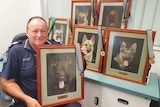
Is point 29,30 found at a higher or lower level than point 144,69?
higher

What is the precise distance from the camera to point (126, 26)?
4.44ft

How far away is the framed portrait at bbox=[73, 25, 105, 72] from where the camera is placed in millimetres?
1264

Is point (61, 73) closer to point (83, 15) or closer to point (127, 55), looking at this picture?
point (127, 55)

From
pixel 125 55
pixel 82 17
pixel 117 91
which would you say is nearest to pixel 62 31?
pixel 82 17

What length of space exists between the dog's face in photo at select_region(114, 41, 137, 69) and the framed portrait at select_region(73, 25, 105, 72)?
16 centimetres

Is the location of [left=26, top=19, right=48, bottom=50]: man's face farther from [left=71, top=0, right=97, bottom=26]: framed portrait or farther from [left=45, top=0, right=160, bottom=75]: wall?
[left=45, top=0, right=160, bottom=75]: wall

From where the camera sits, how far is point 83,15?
153 centimetres

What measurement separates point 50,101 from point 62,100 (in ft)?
0.28

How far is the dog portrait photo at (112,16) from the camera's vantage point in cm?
134

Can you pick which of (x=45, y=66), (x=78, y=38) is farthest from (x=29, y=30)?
(x=78, y=38)

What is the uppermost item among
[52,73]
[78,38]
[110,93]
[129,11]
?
[129,11]

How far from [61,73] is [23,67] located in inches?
11.6

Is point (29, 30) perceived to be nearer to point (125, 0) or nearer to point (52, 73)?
point (52, 73)

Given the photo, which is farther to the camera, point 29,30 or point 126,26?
point 126,26
